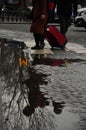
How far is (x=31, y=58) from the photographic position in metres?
13.6

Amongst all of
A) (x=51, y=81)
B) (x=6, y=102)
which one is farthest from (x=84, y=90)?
(x=6, y=102)

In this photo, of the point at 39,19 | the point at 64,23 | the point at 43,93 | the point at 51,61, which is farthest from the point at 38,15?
the point at 43,93

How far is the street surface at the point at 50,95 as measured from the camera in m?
6.83

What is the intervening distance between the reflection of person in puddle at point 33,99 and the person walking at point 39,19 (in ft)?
21.4

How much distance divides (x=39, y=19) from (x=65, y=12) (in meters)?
2.27

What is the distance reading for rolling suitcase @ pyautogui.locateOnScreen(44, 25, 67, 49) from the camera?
16.5 m

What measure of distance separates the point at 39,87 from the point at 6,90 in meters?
0.66

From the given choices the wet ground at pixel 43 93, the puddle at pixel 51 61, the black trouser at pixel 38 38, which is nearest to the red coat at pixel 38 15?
the black trouser at pixel 38 38

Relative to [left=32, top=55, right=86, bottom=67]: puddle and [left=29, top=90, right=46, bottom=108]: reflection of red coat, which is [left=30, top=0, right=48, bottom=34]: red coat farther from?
[left=29, top=90, right=46, bottom=108]: reflection of red coat

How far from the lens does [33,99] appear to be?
27.3 feet

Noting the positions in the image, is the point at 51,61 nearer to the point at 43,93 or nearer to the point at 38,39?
the point at 38,39

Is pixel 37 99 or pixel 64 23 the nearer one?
pixel 37 99

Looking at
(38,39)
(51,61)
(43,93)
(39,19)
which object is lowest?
(38,39)

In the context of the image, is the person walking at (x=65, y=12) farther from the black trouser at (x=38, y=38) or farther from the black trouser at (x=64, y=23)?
the black trouser at (x=38, y=38)
